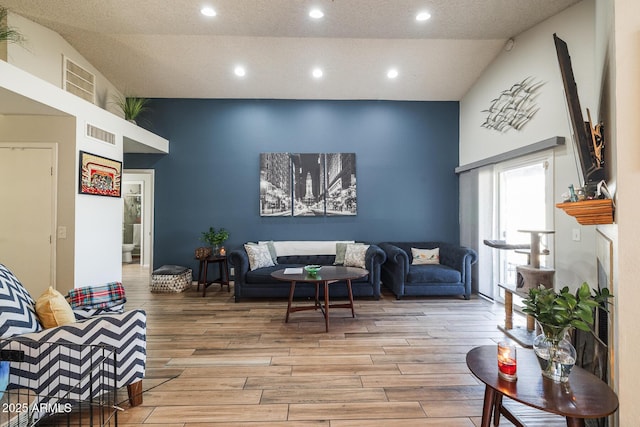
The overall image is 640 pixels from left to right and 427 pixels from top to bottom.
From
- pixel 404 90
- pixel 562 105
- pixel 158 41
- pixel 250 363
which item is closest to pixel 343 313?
pixel 250 363

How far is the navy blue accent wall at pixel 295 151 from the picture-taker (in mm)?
5480

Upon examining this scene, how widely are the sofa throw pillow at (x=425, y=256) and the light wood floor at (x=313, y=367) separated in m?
0.97

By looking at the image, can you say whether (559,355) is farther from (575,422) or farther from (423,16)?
(423,16)

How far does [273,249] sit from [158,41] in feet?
11.2

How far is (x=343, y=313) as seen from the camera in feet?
12.9

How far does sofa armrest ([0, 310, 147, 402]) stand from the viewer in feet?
5.61

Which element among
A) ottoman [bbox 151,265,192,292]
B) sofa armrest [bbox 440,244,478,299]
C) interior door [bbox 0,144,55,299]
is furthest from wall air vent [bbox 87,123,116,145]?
sofa armrest [bbox 440,244,478,299]

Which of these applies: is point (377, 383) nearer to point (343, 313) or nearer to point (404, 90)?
point (343, 313)

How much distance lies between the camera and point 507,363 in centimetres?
151

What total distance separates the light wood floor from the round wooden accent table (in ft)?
1.75

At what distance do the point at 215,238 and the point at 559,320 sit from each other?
4.62m

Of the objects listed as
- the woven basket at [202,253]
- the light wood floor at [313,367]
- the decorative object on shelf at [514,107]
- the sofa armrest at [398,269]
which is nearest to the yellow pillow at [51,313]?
the light wood floor at [313,367]

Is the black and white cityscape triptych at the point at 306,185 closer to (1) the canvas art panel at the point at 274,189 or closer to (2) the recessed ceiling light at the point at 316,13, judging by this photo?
(1) the canvas art panel at the point at 274,189

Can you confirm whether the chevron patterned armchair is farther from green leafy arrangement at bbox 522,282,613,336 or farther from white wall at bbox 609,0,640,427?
white wall at bbox 609,0,640,427
